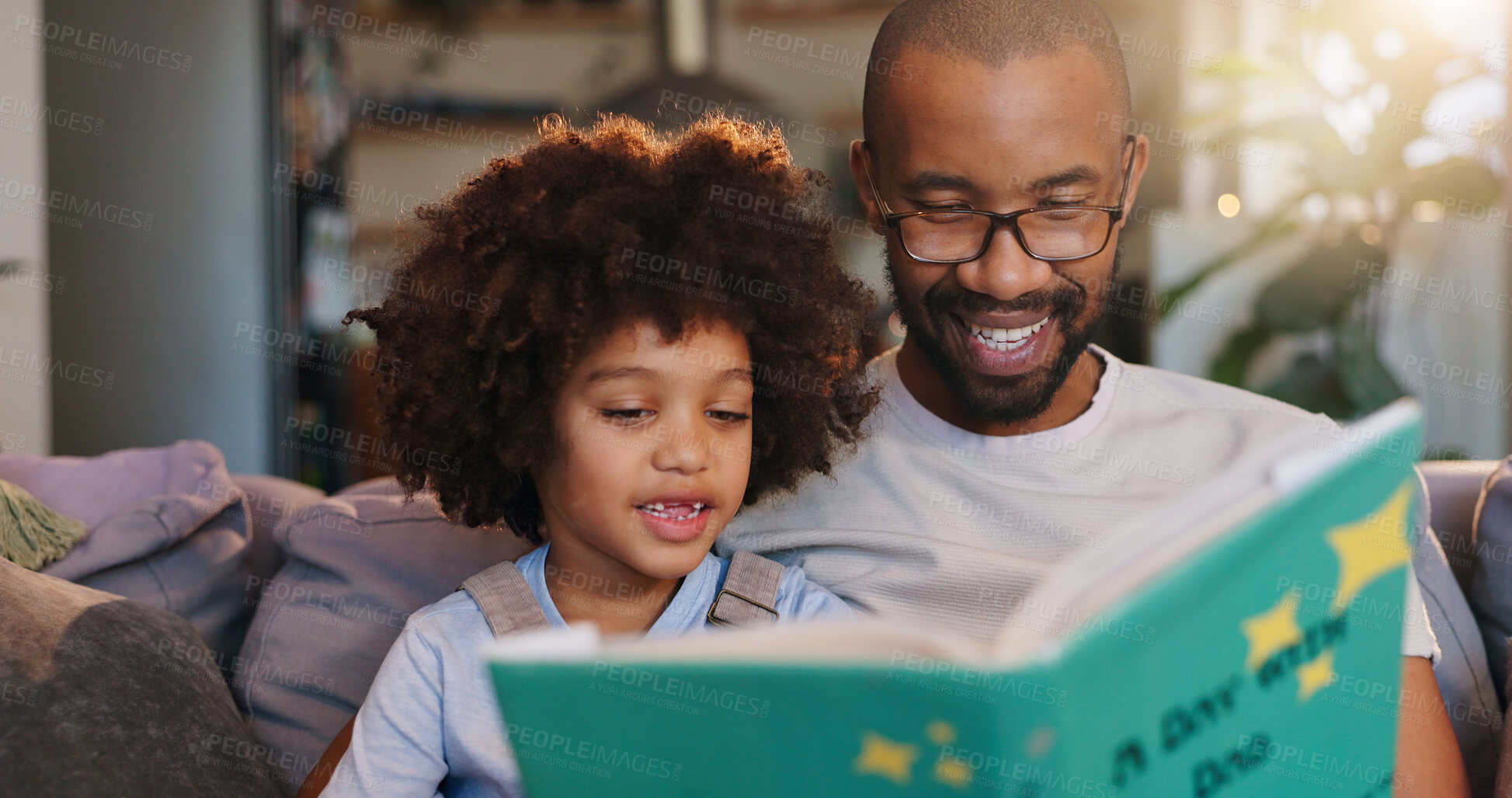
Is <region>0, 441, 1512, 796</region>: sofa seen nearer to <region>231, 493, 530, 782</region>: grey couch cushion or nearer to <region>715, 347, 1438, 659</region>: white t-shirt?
<region>231, 493, 530, 782</region>: grey couch cushion

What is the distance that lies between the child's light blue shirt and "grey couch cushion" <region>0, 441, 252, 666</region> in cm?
41

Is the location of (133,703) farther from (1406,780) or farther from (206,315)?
(206,315)

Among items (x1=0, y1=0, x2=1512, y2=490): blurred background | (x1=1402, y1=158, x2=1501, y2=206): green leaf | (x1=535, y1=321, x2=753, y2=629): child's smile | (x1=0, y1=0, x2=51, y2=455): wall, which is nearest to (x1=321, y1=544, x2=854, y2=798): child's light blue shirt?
(x1=535, y1=321, x2=753, y2=629): child's smile

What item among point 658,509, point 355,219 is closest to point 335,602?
point 658,509

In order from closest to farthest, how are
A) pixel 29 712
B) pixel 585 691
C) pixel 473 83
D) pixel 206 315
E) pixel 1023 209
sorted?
pixel 585 691 < pixel 29 712 < pixel 1023 209 < pixel 206 315 < pixel 473 83

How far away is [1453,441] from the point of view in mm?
3311

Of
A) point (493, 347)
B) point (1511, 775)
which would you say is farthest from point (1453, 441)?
point (493, 347)

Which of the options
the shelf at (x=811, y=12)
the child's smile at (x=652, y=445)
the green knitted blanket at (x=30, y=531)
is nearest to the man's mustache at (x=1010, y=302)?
the child's smile at (x=652, y=445)

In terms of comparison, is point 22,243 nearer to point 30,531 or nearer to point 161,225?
point 161,225

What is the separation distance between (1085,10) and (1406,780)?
30.2 inches

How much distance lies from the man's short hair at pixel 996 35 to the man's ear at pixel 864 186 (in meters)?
0.05

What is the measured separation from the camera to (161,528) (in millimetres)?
1259

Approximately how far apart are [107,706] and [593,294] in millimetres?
535

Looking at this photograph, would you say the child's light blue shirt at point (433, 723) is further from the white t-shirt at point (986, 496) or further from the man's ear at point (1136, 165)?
the man's ear at point (1136, 165)
